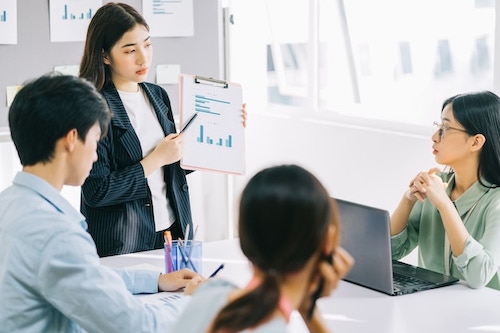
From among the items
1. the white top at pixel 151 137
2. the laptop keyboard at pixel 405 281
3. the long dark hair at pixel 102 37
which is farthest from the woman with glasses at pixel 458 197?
the long dark hair at pixel 102 37

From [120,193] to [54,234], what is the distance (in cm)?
107

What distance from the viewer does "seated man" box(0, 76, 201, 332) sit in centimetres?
159

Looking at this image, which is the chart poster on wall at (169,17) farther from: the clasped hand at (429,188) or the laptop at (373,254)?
the laptop at (373,254)

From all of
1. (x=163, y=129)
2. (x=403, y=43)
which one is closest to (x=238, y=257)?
(x=163, y=129)

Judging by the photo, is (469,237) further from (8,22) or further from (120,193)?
(8,22)

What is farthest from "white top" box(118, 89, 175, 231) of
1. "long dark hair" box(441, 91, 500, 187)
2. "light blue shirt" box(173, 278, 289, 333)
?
"light blue shirt" box(173, 278, 289, 333)

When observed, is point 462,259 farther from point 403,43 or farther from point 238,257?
point 403,43

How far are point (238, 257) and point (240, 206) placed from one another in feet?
4.70

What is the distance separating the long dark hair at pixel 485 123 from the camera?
2.45m

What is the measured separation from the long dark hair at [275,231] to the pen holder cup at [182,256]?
44.1 inches

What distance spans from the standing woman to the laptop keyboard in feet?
2.82

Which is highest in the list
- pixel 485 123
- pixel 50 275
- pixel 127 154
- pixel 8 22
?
pixel 8 22

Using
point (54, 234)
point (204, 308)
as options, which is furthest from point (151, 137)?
point (204, 308)

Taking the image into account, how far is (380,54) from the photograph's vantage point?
449 cm
